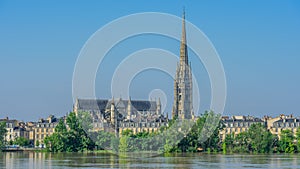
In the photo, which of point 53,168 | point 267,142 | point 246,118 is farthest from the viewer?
point 246,118

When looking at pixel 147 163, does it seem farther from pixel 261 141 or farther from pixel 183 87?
pixel 183 87

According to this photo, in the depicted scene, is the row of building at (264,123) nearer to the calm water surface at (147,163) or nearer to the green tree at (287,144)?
the green tree at (287,144)

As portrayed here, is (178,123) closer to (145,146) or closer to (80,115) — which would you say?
(145,146)

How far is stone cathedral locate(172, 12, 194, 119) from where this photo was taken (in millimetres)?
181875

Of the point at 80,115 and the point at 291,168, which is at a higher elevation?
the point at 80,115

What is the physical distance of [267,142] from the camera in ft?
418

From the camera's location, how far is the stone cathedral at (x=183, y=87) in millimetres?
181875

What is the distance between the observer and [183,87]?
7239 inches

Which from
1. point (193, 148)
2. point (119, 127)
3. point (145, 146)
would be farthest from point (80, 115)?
point (119, 127)

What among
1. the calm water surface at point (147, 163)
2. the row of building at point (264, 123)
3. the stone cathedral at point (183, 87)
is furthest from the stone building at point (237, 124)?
the calm water surface at point (147, 163)

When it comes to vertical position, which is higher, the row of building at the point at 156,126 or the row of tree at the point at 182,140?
the row of building at the point at 156,126

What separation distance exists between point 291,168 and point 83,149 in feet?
214

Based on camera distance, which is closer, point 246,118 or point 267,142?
point 267,142

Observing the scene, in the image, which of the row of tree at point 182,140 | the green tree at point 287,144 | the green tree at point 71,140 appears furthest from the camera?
the green tree at point 71,140
